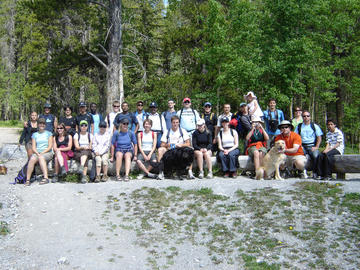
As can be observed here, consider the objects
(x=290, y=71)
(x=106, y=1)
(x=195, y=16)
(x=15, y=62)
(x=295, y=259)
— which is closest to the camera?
(x=295, y=259)

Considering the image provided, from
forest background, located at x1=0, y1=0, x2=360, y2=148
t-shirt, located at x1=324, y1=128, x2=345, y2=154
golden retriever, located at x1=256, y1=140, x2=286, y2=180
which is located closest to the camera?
golden retriever, located at x1=256, y1=140, x2=286, y2=180

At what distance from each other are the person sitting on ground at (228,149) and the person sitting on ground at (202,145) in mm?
300

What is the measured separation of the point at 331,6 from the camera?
22.3 m

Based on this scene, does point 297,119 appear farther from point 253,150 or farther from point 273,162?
point 273,162

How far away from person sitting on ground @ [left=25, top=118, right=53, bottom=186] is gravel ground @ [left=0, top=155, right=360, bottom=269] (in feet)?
1.25

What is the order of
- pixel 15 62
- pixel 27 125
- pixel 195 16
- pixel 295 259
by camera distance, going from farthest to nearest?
pixel 15 62 → pixel 195 16 → pixel 27 125 → pixel 295 259

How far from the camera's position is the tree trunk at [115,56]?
14.8 metres

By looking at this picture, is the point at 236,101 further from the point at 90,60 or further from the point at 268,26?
the point at 90,60

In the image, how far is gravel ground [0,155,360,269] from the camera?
5027 mm

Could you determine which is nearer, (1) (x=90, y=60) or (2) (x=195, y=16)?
(1) (x=90, y=60)

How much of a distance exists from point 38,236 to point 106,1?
13.5 meters

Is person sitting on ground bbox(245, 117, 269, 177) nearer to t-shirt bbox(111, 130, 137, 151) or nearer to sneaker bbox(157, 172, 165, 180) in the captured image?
sneaker bbox(157, 172, 165, 180)

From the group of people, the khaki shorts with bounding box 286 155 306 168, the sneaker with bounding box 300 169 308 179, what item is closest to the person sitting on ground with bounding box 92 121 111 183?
the group of people

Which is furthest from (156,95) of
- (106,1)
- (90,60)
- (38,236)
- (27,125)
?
(38,236)
